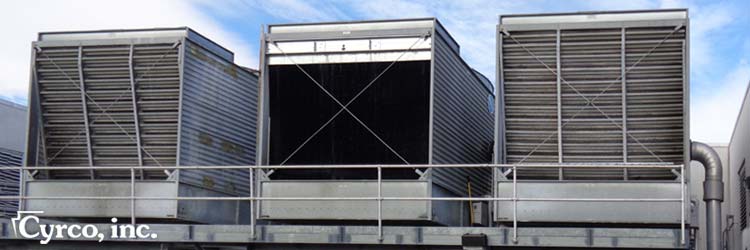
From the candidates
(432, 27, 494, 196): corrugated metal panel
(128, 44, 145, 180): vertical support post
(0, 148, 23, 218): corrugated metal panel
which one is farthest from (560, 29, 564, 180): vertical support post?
(0, 148, 23, 218): corrugated metal panel

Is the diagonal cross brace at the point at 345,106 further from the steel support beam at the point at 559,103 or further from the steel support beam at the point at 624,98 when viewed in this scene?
the steel support beam at the point at 624,98

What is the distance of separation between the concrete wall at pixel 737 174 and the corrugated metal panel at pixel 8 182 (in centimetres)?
1734

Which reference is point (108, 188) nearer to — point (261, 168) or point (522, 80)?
point (261, 168)

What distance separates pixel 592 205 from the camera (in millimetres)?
14961

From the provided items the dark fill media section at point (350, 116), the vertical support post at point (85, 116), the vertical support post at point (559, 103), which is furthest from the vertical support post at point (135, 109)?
the vertical support post at point (559, 103)

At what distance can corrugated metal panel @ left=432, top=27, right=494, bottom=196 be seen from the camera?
1630cm

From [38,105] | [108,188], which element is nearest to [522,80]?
[108,188]

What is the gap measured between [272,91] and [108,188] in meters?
3.56

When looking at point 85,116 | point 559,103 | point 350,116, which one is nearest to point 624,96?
point 559,103

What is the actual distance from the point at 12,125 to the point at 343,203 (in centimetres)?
1176

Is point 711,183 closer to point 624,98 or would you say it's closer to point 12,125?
point 624,98

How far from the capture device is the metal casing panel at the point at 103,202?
55.3 ft

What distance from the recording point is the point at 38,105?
1761 centimetres

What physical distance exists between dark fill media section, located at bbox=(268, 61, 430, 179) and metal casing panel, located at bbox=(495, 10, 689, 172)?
159cm
